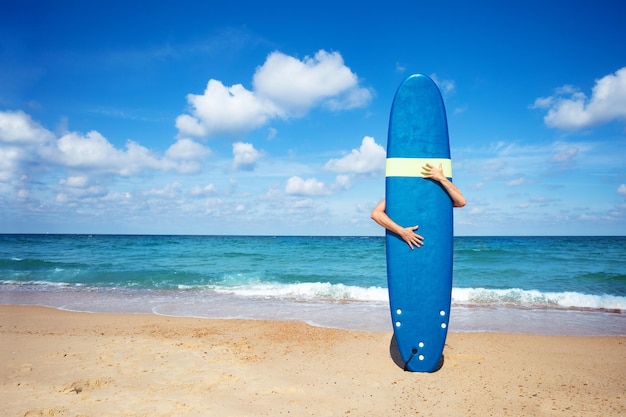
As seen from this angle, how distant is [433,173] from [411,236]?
66cm

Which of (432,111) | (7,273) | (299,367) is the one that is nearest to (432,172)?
(432,111)

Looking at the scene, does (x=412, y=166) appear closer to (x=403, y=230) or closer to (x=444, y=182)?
(x=444, y=182)

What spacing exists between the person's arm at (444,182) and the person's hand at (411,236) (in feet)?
1.62

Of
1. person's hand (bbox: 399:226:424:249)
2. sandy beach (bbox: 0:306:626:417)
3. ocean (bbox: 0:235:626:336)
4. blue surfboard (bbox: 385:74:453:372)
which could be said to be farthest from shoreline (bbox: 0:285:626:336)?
person's hand (bbox: 399:226:424:249)

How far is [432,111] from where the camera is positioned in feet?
13.5

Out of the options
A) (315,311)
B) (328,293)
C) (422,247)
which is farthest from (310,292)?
(422,247)

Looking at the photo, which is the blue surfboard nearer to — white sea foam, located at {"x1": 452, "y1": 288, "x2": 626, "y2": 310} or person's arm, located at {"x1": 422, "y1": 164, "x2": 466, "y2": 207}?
person's arm, located at {"x1": 422, "y1": 164, "x2": 466, "y2": 207}

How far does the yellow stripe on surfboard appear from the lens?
402 centimetres

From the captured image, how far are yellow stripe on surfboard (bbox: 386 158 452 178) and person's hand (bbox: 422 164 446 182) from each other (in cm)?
4

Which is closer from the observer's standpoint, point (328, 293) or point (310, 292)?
point (328, 293)

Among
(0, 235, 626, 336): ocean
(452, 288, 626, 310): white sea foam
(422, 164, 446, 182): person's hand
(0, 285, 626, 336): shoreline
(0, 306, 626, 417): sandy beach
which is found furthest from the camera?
(452, 288, 626, 310): white sea foam

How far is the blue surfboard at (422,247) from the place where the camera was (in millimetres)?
4008

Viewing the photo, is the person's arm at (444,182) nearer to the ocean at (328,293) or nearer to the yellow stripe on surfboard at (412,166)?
the yellow stripe on surfboard at (412,166)

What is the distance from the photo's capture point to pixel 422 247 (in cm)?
401
